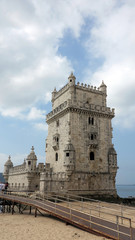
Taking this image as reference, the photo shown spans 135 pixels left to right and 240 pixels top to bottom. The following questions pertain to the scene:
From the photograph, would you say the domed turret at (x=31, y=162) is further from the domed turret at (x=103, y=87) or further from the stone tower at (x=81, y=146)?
the domed turret at (x=103, y=87)

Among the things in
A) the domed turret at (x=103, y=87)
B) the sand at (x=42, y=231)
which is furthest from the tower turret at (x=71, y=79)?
the sand at (x=42, y=231)

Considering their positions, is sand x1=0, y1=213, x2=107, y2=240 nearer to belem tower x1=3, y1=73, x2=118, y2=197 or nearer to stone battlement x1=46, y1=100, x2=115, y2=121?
belem tower x1=3, y1=73, x2=118, y2=197

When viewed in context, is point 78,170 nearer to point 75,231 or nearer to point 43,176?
point 43,176

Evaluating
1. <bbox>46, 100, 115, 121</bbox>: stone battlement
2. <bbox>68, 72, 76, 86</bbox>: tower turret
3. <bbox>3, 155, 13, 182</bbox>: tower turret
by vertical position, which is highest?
<bbox>68, 72, 76, 86</bbox>: tower turret

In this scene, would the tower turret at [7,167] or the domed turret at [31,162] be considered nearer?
the domed turret at [31,162]

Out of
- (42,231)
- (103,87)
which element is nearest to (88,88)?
(103,87)

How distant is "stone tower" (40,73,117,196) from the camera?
26.7 metres

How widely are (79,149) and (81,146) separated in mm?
571

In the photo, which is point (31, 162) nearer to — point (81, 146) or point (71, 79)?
point (81, 146)

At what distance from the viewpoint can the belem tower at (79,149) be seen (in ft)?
87.7

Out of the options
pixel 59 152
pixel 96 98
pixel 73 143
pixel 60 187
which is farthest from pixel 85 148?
pixel 96 98

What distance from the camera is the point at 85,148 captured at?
94.7 ft

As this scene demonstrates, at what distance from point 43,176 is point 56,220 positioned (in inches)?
367

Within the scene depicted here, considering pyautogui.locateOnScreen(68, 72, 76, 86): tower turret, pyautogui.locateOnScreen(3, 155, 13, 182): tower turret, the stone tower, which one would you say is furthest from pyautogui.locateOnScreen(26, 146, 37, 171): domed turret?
pyautogui.locateOnScreen(3, 155, 13, 182): tower turret
